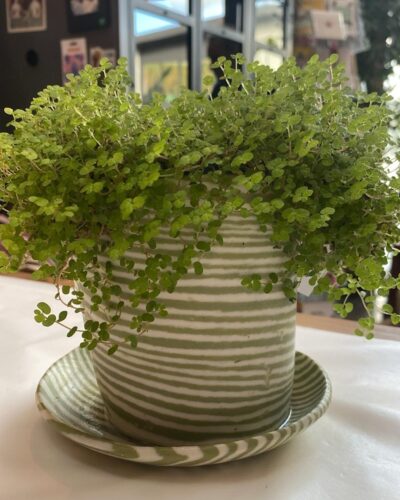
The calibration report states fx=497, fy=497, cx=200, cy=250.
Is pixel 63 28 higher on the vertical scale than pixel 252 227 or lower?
higher

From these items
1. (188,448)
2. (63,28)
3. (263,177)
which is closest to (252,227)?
(263,177)

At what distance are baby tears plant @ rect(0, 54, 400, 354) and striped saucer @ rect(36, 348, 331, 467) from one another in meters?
0.10

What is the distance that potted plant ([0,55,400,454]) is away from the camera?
40cm

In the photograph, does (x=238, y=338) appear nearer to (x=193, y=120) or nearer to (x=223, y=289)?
(x=223, y=289)

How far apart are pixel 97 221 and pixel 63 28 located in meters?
2.39

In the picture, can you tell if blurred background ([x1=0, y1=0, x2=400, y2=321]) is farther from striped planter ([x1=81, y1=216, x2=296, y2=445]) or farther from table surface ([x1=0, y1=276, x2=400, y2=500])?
striped planter ([x1=81, y1=216, x2=296, y2=445])

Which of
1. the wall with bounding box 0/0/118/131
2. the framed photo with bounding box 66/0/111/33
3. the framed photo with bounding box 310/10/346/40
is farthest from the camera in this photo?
the framed photo with bounding box 310/10/346/40

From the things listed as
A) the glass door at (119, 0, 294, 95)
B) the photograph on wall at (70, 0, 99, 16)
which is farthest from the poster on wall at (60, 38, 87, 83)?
the glass door at (119, 0, 294, 95)

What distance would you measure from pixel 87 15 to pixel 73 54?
0.19 metres

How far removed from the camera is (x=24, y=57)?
254 centimetres

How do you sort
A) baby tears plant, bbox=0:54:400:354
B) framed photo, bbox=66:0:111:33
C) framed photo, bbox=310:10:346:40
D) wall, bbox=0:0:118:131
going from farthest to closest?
framed photo, bbox=310:10:346:40 < wall, bbox=0:0:118:131 < framed photo, bbox=66:0:111:33 < baby tears plant, bbox=0:54:400:354

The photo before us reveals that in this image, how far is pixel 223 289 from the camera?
1.45 feet

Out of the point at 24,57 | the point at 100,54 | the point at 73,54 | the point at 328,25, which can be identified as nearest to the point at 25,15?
the point at 24,57

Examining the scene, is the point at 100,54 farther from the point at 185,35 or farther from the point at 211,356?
the point at 211,356
